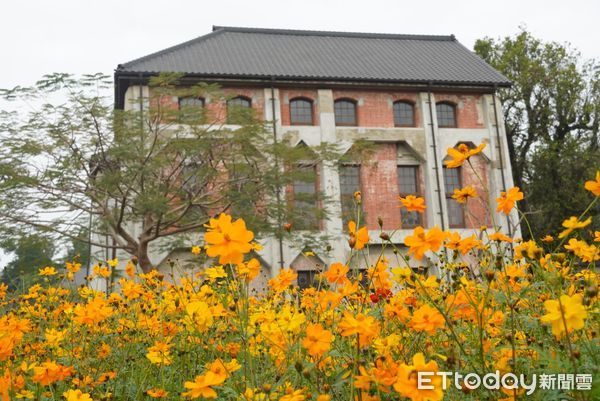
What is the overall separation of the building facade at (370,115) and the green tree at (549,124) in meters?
5.00

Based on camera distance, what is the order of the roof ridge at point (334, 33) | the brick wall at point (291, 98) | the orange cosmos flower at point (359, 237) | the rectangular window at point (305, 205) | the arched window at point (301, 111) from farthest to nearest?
the roof ridge at point (334, 33) → the arched window at point (301, 111) → the brick wall at point (291, 98) → the rectangular window at point (305, 205) → the orange cosmos flower at point (359, 237)

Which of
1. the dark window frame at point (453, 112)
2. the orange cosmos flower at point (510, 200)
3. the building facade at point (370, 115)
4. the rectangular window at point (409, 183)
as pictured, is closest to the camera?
the orange cosmos flower at point (510, 200)

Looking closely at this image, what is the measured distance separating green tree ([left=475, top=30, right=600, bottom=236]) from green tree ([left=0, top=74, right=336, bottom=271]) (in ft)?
45.2

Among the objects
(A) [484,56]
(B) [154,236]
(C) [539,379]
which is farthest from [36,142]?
(A) [484,56]

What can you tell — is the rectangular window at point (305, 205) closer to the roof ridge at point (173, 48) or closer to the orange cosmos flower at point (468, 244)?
the roof ridge at point (173, 48)

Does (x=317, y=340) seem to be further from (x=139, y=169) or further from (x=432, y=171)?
(x=432, y=171)

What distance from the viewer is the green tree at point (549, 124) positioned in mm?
24609

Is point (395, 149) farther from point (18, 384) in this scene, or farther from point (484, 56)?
point (18, 384)

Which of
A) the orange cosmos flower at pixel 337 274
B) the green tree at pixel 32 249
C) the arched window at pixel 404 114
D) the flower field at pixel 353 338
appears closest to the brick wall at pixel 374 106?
the arched window at pixel 404 114

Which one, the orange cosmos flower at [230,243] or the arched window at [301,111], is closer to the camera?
the orange cosmos flower at [230,243]

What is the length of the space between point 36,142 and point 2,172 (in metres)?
0.99

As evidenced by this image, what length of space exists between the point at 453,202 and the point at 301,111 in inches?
241

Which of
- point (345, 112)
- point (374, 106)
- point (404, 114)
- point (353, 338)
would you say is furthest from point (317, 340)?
point (404, 114)

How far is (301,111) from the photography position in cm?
1988
